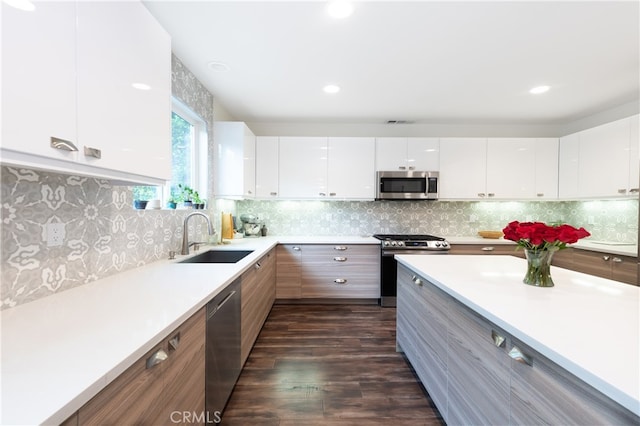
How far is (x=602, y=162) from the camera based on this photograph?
2979 millimetres

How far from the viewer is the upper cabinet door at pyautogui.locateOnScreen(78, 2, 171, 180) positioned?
37.1 inches

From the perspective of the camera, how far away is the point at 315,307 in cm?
323

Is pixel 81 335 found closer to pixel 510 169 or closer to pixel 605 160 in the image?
pixel 510 169

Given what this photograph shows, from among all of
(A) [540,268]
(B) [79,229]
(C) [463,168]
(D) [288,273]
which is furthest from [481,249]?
(B) [79,229]

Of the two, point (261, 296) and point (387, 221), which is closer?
point (261, 296)

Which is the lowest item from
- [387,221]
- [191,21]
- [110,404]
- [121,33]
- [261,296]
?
[261,296]

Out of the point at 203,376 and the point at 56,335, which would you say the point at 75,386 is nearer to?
the point at 56,335

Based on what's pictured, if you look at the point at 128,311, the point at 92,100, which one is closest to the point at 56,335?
the point at 128,311

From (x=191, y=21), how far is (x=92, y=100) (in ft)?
3.67

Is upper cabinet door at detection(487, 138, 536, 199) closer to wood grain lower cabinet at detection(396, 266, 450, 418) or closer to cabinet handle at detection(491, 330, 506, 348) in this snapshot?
wood grain lower cabinet at detection(396, 266, 450, 418)

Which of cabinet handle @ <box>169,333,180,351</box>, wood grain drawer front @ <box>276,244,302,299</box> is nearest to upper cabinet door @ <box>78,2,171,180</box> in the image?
cabinet handle @ <box>169,333,180,351</box>

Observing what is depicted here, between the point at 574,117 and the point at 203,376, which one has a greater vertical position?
the point at 574,117

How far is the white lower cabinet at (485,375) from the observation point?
677 millimetres

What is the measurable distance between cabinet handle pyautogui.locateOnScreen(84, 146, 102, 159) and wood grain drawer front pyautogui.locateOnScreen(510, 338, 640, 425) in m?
1.62
